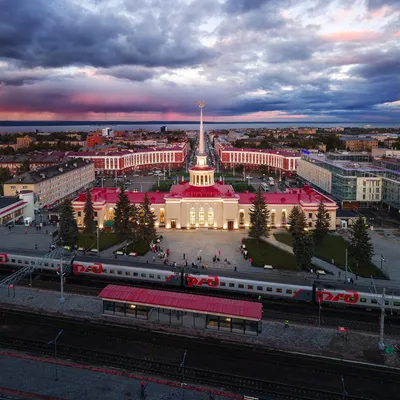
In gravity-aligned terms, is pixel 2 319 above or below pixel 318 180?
below

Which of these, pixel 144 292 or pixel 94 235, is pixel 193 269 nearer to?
pixel 144 292

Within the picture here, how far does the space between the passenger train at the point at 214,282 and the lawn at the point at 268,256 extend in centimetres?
982

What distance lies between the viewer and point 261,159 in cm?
15225

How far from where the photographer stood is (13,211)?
6906cm

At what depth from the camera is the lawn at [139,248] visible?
53925 mm

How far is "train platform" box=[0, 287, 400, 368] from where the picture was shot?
29.7 meters

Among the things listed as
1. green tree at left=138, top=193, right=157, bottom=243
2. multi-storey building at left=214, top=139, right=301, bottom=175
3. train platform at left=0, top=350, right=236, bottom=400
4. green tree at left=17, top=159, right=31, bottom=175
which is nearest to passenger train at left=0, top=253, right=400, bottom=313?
green tree at left=138, top=193, right=157, bottom=243

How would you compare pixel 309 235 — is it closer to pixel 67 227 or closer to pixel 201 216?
pixel 201 216

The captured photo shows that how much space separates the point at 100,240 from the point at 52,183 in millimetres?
33006

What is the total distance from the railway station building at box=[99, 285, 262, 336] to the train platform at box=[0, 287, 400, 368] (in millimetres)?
477

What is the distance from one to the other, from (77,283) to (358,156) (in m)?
86.2

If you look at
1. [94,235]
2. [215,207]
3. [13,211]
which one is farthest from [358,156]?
[13,211]

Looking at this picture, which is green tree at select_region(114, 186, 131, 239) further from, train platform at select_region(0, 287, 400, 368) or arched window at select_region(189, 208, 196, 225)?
train platform at select_region(0, 287, 400, 368)

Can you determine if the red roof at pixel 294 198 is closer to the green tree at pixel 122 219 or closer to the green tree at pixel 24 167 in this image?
the green tree at pixel 122 219
